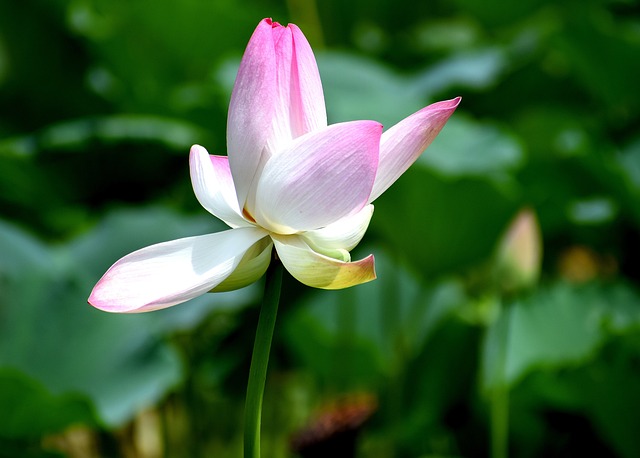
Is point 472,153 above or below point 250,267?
below

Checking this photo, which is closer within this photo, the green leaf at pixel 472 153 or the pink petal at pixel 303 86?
the pink petal at pixel 303 86

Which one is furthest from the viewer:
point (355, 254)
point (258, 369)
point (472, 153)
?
point (355, 254)

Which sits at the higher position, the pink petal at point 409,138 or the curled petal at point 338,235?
the pink petal at point 409,138

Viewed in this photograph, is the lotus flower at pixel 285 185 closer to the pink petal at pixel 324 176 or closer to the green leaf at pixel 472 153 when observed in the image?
the pink petal at pixel 324 176

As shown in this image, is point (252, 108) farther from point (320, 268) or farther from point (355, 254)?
point (355, 254)

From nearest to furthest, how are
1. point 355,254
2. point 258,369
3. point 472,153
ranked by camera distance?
point 258,369
point 472,153
point 355,254

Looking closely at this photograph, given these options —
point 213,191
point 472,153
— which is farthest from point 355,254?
point 213,191

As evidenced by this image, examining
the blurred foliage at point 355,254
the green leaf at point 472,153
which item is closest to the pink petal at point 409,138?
the blurred foliage at point 355,254
